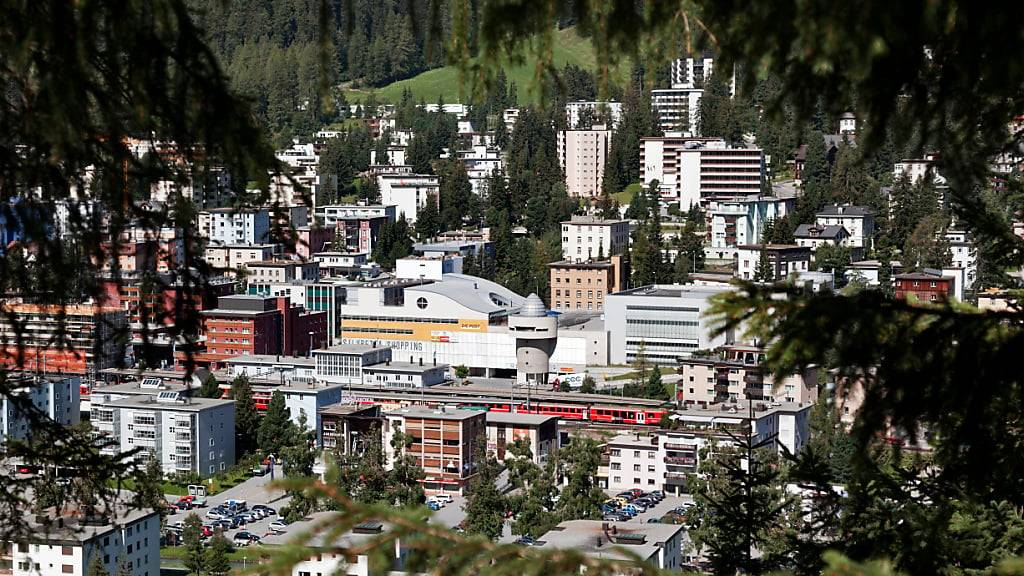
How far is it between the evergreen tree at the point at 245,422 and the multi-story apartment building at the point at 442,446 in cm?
170

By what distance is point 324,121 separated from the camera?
4050 cm

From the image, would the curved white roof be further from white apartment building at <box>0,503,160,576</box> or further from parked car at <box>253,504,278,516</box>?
white apartment building at <box>0,503,160,576</box>

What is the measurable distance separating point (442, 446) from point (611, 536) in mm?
4950

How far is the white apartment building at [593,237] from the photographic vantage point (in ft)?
78.4

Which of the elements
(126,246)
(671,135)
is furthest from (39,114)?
(671,135)

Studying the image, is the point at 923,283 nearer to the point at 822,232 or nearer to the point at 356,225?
the point at 822,232

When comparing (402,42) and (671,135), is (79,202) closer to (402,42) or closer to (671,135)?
(671,135)

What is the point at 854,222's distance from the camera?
24.8 metres

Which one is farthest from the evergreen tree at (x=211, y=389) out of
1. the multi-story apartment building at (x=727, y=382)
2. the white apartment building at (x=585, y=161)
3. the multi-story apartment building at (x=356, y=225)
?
the white apartment building at (x=585, y=161)

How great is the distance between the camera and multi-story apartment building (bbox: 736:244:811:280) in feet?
Answer: 73.2

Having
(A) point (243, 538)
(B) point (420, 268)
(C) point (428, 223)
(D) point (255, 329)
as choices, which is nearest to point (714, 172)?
(C) point (428, 223)

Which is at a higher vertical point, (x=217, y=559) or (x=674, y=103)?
(x=674, y=103)

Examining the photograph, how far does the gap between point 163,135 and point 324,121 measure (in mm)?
39169

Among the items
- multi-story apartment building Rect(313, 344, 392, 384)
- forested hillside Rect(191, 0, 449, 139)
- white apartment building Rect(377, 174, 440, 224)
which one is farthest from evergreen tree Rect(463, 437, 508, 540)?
forested hillside Rect(191, 0, 449, 139)
